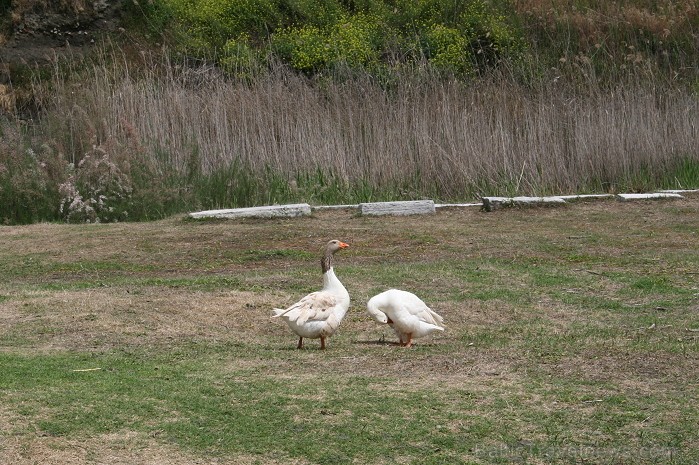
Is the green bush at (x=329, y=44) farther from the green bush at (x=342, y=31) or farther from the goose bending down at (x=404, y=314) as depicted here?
the goose bending down at (x=404, y=314)

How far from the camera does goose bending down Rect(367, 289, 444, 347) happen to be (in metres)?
7.95

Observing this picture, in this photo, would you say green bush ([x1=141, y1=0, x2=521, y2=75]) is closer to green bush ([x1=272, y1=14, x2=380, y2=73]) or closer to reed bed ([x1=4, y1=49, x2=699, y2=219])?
green bush ([x1=272, y1=14, x2=380, y2=73])

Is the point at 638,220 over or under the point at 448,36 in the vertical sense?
under

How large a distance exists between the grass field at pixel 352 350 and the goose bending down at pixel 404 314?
0.48 feet

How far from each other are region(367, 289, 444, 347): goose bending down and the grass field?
0.15 metres

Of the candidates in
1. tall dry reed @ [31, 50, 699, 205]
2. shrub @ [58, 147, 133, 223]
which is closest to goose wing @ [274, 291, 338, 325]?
shrub @ [58, 147, 133, 223]

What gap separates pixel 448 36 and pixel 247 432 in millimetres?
17599

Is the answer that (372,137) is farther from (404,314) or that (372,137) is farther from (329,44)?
(404,314)

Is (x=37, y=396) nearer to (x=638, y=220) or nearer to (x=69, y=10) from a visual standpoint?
(x=638, y=220)

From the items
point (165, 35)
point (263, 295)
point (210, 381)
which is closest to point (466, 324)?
point (263, 295)

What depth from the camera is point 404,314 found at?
7.95 metres

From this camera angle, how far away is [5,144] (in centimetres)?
1609

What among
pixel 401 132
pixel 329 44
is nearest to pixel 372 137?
pixel 401 132

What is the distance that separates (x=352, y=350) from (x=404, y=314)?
0.47m
